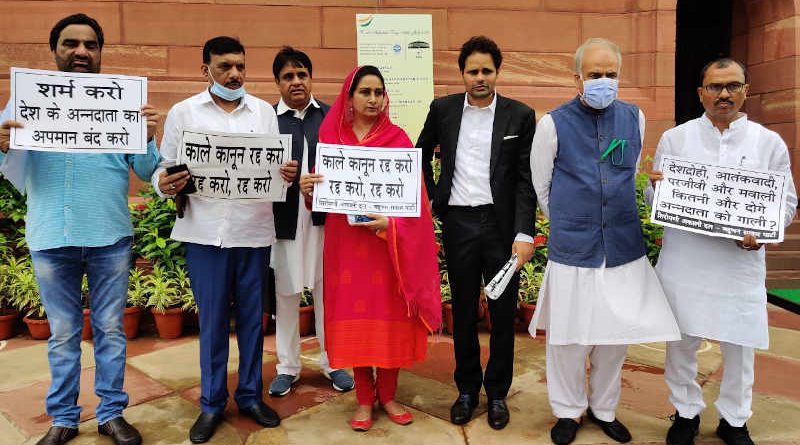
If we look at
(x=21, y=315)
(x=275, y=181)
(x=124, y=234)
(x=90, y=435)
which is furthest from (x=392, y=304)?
(x=21, y=315)

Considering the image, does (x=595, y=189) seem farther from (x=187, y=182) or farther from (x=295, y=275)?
(x=187, y=182)

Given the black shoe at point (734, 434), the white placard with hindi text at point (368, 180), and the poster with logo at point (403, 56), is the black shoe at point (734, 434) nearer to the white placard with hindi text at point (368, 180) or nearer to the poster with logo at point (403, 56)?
the white placard with hindi text at point (368, 180)

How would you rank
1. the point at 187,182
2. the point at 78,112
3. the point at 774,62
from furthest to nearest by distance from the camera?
1. the point at 774,62
2. the point at 187,182
3. the point at 78,112

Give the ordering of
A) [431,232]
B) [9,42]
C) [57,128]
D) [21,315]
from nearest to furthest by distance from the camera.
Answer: [57,128], [431,232], [21,315], [9,42]

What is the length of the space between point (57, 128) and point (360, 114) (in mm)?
1452

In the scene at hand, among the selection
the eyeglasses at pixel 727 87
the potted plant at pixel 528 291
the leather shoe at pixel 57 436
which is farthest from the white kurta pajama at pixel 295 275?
the eyeglasses at pixel 727 87

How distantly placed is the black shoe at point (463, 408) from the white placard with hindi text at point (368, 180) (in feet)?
3.74

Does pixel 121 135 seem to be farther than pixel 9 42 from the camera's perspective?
No

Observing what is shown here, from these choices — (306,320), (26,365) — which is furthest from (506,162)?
(26,365)

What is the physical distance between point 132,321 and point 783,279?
23.0 feet

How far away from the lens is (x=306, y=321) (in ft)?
16.1

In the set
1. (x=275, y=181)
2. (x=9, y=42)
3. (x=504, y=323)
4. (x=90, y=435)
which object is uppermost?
(x=9, y=42)

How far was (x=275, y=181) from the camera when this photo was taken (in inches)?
119

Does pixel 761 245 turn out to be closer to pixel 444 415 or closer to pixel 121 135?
pixel 444 415
